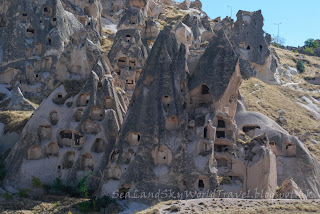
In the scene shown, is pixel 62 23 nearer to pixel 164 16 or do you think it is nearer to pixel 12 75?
pixel 12 75

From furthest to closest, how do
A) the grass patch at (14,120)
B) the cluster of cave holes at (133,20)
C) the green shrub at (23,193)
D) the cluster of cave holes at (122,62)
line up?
the cluster of cave holes at (133,20)
the cluster of cave holes at (122,62)
the grass patch at (14,120)
the green shrub at (23,193)

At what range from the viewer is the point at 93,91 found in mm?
38219

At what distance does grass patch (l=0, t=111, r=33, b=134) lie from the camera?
41250mm

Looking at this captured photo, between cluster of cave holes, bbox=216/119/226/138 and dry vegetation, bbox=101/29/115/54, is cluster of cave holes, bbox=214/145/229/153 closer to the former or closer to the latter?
cluster of cave holes, bbox=216/119/226/138

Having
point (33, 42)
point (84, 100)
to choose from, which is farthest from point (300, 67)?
point (84, 100)

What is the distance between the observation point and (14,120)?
1672 inches

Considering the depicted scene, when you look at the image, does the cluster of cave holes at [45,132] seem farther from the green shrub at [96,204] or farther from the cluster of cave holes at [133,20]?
the cluster of cave holes at [133,20]

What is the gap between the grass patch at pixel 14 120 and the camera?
41.2 meters

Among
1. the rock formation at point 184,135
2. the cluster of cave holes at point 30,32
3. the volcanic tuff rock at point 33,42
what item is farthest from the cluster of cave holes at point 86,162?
the cluster of cave holes at point 30,32

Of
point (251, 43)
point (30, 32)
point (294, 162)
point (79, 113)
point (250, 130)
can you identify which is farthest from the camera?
point (251, 43)

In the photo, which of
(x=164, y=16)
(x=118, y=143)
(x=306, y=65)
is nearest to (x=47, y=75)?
(x=118, y=143)

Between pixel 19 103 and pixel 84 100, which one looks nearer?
pixel 84 100

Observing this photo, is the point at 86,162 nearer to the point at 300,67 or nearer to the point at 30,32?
the point at 30,32

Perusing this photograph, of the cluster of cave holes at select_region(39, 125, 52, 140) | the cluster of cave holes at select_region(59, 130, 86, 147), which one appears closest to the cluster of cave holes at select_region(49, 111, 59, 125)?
the cluster of cave holes at select_region(39, 125, 52, 140)
